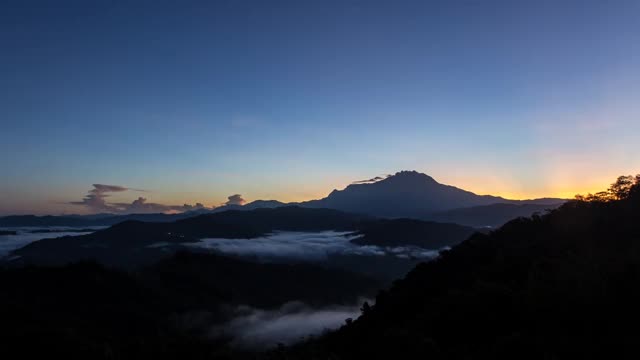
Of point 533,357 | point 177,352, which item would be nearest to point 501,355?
point 533,357

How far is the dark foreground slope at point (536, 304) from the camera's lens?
35.3 metres

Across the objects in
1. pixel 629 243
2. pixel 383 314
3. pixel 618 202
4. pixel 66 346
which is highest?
pixel 618 202

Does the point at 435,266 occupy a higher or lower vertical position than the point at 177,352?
higher

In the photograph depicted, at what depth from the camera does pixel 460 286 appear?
64812 mm

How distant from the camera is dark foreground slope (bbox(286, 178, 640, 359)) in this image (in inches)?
1390

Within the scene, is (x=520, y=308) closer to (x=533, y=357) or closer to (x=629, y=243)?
(x=533, y=357)

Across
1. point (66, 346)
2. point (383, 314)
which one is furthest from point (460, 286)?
point (66, 346)

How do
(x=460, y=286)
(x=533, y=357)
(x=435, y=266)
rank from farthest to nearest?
(x=435, y=266) → (x=460, y=286) → (x=533, y=357)

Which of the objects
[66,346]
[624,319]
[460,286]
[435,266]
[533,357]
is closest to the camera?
[533,357]

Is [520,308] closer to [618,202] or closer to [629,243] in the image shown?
[629,243]

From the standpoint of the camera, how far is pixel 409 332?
43.3 meters

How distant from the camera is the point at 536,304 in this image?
41500mm

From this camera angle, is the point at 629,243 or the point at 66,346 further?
the point at 66,346

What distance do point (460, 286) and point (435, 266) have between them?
70.8 ft
